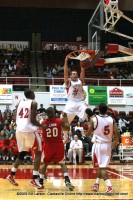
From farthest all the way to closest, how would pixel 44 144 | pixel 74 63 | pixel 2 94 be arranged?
pixel 74 63, pixel 2 94, pixel 44 144

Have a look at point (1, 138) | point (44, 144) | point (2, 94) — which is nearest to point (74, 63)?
point (2, 94)

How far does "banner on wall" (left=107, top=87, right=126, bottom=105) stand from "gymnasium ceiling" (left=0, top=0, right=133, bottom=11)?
9280mm

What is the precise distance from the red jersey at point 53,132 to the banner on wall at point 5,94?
14884 millimetres

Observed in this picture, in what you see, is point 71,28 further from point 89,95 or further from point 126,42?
point 89,95

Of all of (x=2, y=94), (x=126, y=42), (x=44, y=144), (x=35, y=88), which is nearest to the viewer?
(x=44, y=144)

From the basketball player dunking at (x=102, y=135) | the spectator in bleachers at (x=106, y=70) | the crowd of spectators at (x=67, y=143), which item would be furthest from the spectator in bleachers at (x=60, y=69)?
the basketball player dunking at (x=102, y=135)

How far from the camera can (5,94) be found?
2314 cm

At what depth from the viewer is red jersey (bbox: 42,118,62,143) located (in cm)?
841

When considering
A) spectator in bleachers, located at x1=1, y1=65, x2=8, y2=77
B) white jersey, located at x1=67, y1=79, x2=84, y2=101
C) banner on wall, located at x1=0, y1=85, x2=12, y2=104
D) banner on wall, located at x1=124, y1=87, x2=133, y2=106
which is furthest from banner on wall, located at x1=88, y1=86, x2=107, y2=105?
white jersey, located at x1=67, y1=79, x2=84, y2=101

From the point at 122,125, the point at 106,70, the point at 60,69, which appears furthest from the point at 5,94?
the point at 106,70

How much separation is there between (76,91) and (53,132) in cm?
155

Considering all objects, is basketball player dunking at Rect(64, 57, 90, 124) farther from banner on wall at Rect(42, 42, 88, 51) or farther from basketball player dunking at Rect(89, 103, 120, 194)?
banner on wall at Rect(42, 42, 88, 51)

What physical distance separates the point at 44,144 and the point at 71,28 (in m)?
24.5

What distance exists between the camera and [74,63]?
28812mm
